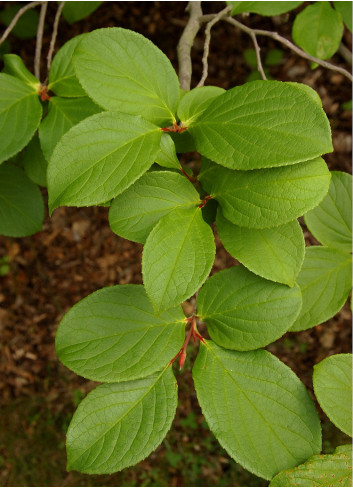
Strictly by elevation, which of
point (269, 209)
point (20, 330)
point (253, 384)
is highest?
point (269, 209)

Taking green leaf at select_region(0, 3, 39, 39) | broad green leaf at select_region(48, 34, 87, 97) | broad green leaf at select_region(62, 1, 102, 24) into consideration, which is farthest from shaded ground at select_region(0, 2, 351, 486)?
broad green leaf at select_region(48, 34, 87, 97)

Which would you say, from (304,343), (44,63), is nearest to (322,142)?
(304,343)

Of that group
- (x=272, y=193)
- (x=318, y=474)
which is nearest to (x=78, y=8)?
(x=272, y=193)

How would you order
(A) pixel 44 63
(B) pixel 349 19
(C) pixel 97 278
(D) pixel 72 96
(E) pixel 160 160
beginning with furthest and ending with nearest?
(C) pixel 97 278 → (A) pixel 44 63 → (B) pixel 349 19 → (D) pixel 72 96 → (E) pixel 160 160

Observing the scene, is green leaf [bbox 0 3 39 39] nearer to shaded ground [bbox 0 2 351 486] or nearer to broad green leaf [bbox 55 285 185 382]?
shaded ground [bbox 0 2 351 486]

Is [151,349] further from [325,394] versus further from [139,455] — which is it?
[325,394]

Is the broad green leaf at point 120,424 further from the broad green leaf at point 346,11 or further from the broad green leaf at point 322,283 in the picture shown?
the broad green leaf at point 346,11
